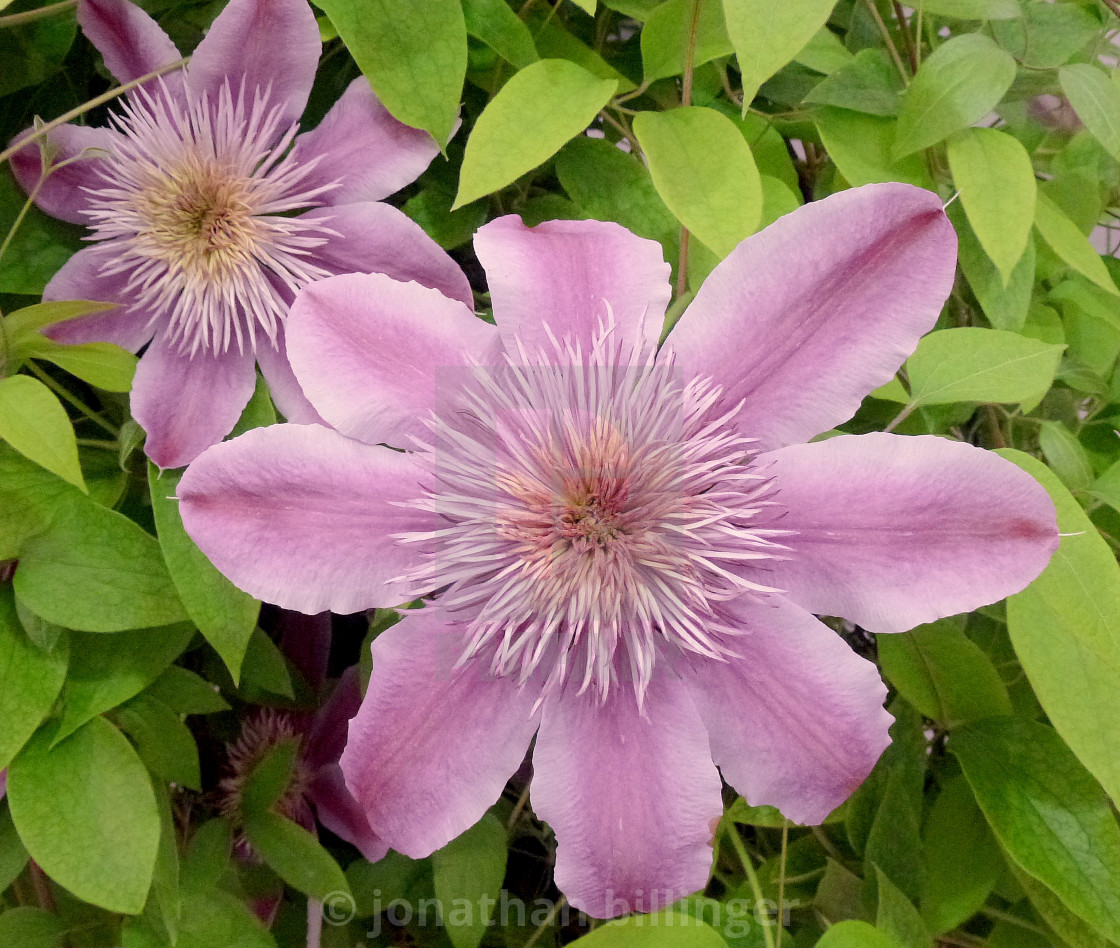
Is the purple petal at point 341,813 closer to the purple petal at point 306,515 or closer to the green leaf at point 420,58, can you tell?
the purple petal at point 306,515

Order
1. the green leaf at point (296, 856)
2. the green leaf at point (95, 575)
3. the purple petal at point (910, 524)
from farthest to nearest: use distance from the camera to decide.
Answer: the green leaf at point (296, 856), the green leaf at point (95, 575), the purple petal at point (910, 524)

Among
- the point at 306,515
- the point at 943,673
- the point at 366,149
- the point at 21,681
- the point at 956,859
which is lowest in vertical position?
the point at 956,859

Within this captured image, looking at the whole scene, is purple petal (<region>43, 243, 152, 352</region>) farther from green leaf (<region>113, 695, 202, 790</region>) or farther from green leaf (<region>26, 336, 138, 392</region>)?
green leaf (<region>113, 695, 202, 790</region>)

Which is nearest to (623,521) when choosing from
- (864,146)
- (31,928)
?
(864,146)

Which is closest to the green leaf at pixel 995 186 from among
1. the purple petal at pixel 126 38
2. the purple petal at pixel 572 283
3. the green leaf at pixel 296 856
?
the purple petal at pixel 572 283

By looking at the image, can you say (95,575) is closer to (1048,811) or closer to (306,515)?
(306,515)

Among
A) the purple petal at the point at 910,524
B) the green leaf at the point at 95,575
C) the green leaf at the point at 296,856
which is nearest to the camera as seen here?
the purple petal at the point at 910,524
